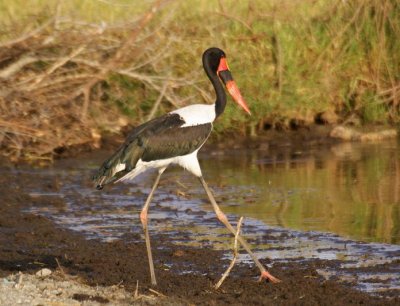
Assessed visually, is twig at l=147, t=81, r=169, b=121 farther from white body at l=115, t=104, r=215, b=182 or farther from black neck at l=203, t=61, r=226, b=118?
white body at l=115, t=104, r=215, b=182

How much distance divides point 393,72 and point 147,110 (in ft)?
11.8

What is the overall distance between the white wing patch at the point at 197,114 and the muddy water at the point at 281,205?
3.31 feet

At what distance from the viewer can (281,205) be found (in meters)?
10.0

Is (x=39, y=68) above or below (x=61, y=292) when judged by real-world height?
above

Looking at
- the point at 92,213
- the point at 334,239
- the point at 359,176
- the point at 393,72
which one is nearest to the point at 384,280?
the point at 334,239

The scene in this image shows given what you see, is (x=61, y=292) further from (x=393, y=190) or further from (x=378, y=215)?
(x=393, y=190)

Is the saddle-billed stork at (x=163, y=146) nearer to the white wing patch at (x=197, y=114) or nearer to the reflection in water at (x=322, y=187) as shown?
the white wing patch at (x=197, y=114)

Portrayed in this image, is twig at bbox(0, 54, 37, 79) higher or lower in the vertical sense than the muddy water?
higher

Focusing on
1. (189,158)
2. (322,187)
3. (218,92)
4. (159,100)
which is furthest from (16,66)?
(189,158)

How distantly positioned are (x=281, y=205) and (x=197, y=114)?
242 cm

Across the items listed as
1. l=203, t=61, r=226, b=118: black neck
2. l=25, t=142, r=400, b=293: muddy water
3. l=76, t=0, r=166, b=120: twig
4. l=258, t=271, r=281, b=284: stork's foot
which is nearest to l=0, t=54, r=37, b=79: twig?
l=76, t=0, r=166, b=120: twig

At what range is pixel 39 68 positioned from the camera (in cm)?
1188

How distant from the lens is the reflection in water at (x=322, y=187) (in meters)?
9.09

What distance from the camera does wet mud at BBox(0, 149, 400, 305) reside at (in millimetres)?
6408
